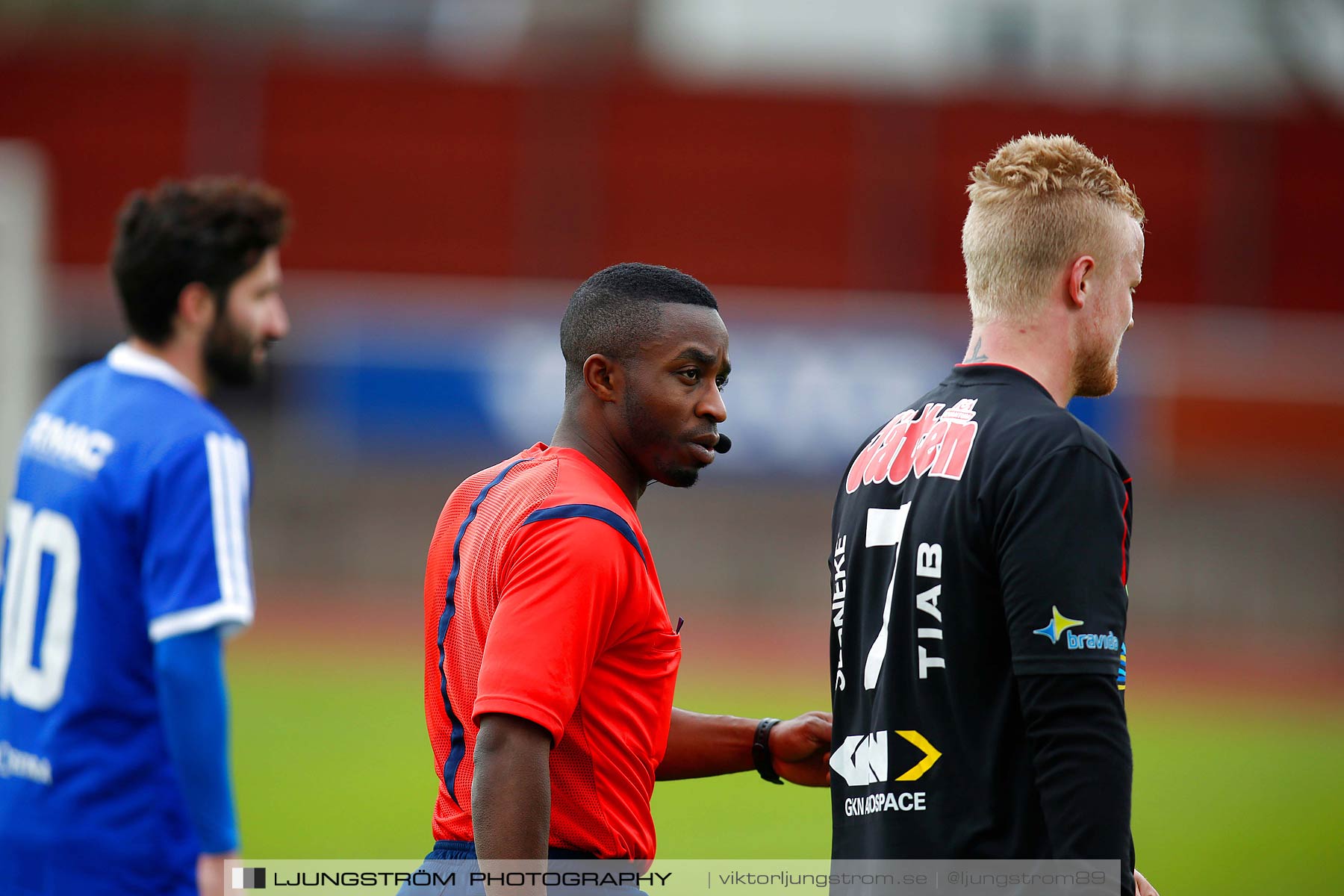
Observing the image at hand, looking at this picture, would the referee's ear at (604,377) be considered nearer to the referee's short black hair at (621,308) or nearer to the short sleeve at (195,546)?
the referee's short black hair at (621,308)

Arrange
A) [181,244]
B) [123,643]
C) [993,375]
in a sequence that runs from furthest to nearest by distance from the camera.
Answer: [181,244], [123,643], [993,375]

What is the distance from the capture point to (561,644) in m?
2.66

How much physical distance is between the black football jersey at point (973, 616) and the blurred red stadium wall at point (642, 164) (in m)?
21.2

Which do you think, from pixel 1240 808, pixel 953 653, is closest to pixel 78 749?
pixel 953 653

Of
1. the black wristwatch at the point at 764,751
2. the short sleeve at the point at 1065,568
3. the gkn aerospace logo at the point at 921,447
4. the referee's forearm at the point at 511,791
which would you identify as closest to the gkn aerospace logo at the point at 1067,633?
the short sleeve at the point at 1065,568

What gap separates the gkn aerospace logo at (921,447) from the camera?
2732 mm

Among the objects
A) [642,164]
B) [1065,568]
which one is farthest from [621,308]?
[642,164]

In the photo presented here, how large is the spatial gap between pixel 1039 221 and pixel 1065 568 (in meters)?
0.74

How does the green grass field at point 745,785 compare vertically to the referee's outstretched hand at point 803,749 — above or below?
below

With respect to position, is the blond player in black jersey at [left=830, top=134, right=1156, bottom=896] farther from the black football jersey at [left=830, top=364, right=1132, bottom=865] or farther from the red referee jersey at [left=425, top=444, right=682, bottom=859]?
the red referee jersey at [left=425, top=444, right=682, bottom=859]

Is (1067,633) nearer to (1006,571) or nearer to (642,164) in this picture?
(1006,571)

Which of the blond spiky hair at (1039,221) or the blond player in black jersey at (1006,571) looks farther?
the blond spiky hair at (1039,221)

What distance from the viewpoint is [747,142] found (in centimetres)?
2427

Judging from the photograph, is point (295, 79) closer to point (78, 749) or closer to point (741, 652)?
point (741, 652)
